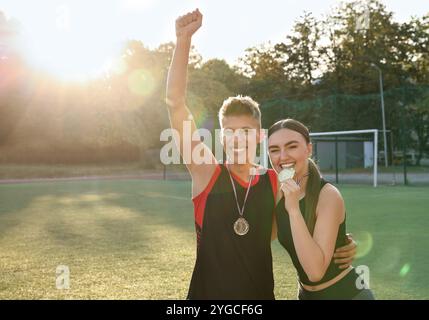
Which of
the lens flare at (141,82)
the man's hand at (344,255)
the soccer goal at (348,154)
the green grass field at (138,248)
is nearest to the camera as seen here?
the man's hand at (344,255)

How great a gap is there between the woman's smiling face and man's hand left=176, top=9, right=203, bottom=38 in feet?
2.28

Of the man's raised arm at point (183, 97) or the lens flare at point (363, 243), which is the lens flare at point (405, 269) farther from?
the man's raised arm at point (183, 97)

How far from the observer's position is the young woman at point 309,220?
107 inches

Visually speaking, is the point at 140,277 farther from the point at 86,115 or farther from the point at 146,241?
the point at 86,115

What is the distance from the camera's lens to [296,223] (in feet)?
8.85

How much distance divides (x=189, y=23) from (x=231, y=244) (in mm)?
1162

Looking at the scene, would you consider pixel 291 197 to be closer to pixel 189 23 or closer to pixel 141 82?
pixel 189 23

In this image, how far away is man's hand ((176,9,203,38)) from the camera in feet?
10.0

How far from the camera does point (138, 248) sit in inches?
402

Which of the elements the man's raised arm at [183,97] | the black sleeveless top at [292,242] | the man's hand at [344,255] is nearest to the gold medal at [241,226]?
the black sleeveless top at [292,242]

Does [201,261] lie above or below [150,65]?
below
